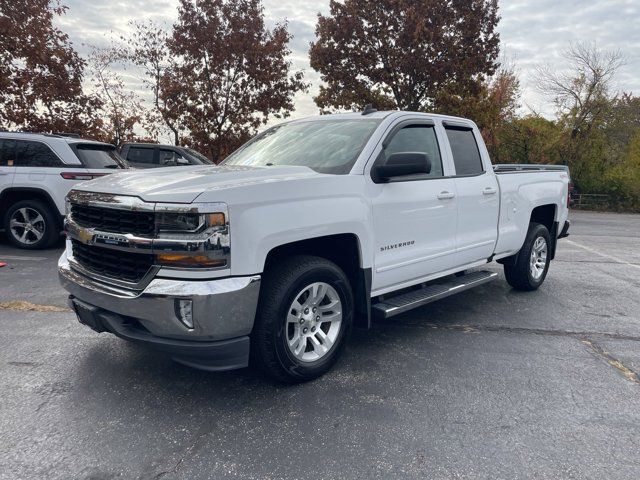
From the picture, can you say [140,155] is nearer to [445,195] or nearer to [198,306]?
[445,195]

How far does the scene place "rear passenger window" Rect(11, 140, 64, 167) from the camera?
26.3 feet

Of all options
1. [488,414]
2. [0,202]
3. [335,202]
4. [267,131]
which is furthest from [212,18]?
[488,414]

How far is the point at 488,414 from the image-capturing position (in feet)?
10.1

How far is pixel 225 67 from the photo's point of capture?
19516 mm

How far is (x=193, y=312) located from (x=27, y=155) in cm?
692

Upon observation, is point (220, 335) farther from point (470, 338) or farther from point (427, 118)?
point (427, 118)

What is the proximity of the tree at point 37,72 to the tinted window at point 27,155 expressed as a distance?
803cm

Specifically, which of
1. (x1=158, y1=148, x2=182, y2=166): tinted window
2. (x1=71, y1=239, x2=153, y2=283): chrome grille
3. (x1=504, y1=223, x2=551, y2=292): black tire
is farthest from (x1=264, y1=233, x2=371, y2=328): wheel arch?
(x1=158, y1=148, x2=182, y2=166): tinted window

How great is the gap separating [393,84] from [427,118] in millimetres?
16529

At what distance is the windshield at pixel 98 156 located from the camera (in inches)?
321

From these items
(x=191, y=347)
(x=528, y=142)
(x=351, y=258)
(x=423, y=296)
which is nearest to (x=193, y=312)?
(x=191, y=347)

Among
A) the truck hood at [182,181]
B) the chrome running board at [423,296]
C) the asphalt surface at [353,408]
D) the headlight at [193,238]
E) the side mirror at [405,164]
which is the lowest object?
the asphalt surface at [353,408]

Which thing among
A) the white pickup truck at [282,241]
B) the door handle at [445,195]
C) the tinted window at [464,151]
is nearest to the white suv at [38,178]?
the white pickup truck at [282,241]

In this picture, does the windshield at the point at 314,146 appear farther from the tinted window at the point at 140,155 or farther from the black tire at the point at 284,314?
the tinted window at the point at 140,155
